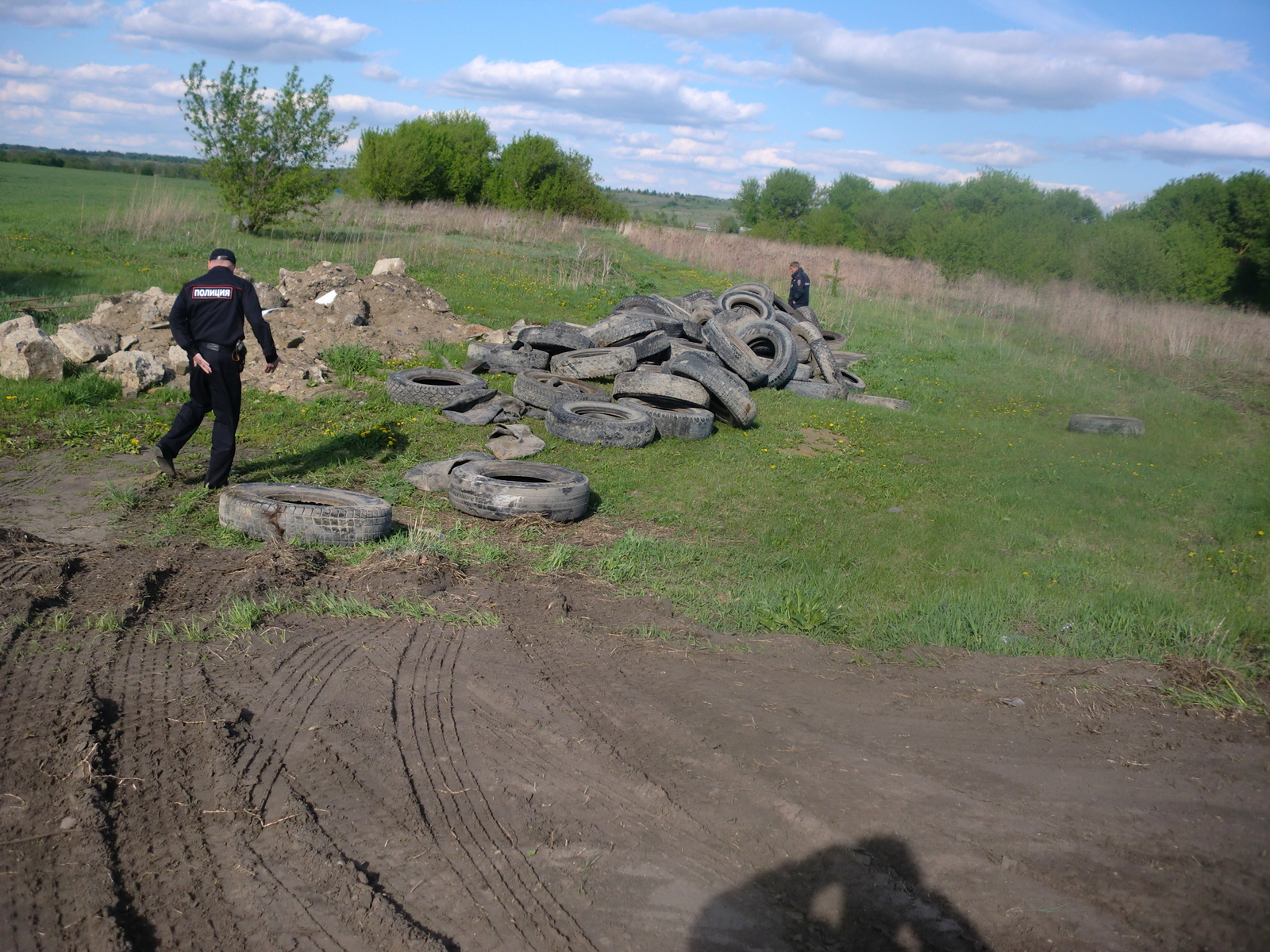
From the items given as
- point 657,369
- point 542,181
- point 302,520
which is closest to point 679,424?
point 657,369

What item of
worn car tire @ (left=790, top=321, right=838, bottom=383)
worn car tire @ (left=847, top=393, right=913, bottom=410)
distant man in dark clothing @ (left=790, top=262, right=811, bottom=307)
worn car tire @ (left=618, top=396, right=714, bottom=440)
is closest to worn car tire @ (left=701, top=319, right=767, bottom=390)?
→ worn car tire @ (left=847, top=393, right=913, bottom=410)

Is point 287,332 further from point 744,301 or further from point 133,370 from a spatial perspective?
point 744,301

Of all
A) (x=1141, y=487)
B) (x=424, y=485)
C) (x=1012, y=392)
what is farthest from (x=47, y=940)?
(x=1012, y=392)

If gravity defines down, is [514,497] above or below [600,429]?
below

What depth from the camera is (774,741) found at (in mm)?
4312

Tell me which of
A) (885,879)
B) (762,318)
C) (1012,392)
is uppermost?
(762,318)

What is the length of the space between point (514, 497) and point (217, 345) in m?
2.94

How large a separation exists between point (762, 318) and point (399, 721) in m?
12.7

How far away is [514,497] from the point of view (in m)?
7.48

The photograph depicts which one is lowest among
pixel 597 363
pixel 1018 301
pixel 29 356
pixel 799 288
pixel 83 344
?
pixel 29 356

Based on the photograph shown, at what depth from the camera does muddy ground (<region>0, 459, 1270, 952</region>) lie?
3.01 metres

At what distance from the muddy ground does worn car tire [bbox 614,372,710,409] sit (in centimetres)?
595

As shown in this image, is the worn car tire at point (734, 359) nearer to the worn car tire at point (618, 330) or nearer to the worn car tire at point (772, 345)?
the worn car tire at point (772, 345)

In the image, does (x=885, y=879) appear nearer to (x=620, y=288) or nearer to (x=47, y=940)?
(x=47, y=940)
